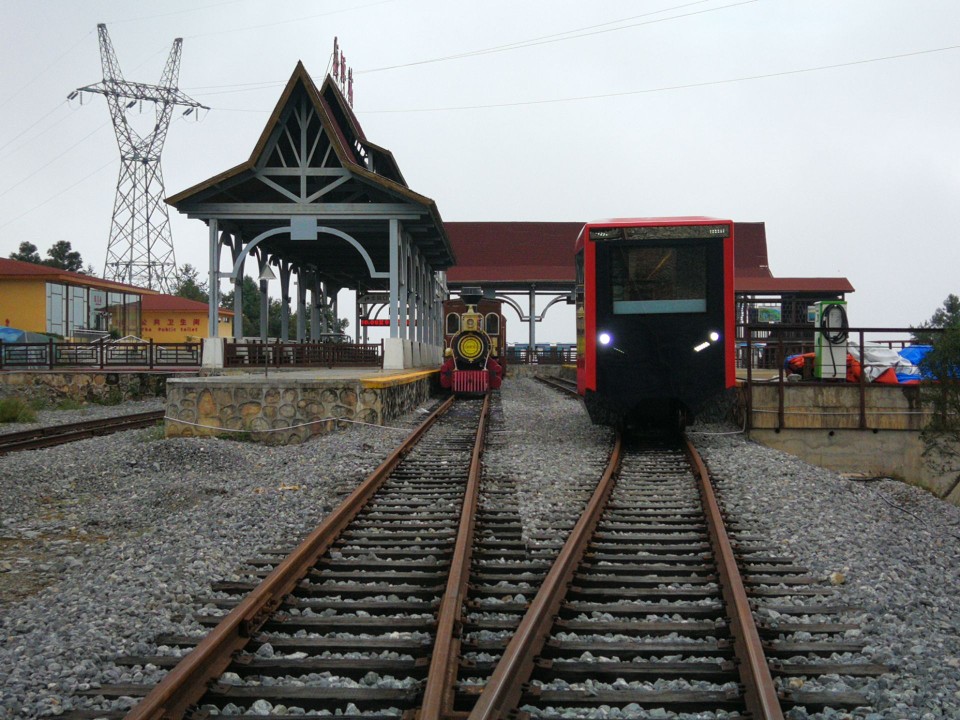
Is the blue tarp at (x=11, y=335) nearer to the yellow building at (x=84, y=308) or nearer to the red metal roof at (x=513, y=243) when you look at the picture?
the yellow building at (x=84, y=308)

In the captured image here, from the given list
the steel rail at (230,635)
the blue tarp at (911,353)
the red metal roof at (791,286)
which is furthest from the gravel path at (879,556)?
the red metal roof at (791,286)

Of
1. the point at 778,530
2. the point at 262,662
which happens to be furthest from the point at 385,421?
the point at 262,662

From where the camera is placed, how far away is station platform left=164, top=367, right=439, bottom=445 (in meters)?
12.9

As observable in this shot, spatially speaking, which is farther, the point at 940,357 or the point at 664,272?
the point at 940,357

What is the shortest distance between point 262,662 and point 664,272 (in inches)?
317

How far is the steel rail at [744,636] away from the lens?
3244 mm

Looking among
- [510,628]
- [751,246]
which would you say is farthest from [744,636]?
[751,246]

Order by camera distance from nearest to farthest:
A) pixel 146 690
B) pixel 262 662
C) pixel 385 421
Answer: pixel 146 690 → pixel 262 662 → pixel 385 421

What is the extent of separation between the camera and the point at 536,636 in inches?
156

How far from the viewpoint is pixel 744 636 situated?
12.8ft

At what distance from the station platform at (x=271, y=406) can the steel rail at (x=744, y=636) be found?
771 cm

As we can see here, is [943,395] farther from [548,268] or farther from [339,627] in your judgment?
[548,268]

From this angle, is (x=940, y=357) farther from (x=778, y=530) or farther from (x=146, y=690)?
(x=146, y=690)

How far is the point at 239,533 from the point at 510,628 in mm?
2813
